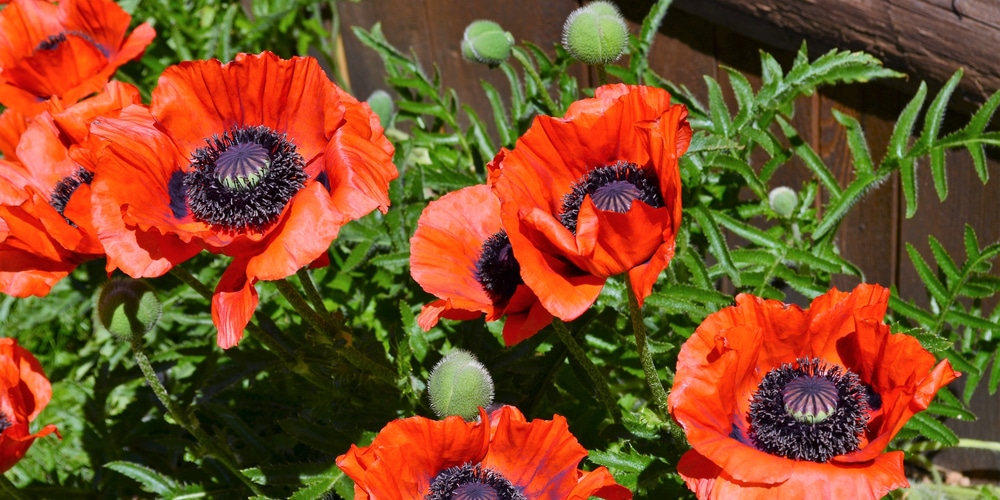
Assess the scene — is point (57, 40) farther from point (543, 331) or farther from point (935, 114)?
point (935, 114)

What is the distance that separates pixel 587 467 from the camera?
1929 millimetres

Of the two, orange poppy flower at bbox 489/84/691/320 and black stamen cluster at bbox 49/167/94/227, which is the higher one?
orange poppy flower at bbox 489/84/691/320

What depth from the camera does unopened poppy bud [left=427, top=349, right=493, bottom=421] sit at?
1665mm

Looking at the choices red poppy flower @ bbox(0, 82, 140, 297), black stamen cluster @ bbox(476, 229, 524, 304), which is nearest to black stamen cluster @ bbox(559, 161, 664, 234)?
black stamen cluster @ bbox(476, 229, 524, 304)

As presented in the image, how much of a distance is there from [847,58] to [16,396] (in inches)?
72.7

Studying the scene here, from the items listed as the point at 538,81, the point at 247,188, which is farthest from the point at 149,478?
the point at 538,81

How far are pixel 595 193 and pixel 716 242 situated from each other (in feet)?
2.18

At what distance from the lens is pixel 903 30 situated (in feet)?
7.75

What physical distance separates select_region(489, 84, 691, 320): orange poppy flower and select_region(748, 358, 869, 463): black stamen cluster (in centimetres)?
27

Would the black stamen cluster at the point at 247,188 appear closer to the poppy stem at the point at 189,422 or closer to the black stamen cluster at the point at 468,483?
the poppy stem at the point at 189,422

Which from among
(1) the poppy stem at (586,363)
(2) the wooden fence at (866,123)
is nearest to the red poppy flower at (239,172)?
(1) the poppy stem at (586,363)

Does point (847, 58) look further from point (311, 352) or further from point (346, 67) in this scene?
point (346, 67)

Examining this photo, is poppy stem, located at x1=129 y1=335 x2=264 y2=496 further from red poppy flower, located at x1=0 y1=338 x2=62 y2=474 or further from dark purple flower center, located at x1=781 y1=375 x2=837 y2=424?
dark purple flower center, located at x1=781 y1=375 x2=837 y2=424

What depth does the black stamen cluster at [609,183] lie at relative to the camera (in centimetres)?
152
